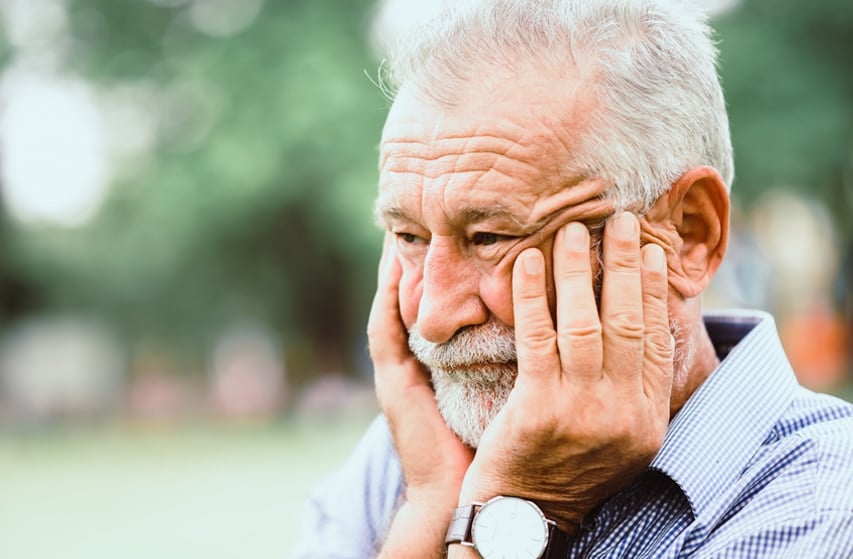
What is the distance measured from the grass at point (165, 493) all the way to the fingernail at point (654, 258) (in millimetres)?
6799

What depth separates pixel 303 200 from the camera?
21219 mm

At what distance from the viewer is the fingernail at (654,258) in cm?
242

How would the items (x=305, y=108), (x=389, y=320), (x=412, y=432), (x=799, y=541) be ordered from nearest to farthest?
(x=799, y=541), (x=412, y=432), (x=389, y=320), (x=305, y=108)

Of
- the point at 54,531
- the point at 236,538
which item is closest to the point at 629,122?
the point at 236,538

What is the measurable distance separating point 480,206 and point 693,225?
605 mm

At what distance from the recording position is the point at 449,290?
254cm

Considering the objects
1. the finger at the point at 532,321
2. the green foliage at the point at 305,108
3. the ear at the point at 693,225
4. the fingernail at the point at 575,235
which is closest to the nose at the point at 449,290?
the finger at the point at 532,321

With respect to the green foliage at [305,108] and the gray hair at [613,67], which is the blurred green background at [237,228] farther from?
the gray hair at [613,67]

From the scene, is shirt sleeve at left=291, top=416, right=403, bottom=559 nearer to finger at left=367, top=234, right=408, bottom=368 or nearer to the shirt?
finger at left=367, top=234, right=408, bottom=368

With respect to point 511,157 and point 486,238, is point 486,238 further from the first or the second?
point 511,157

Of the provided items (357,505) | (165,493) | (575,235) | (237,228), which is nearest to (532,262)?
(575,235)

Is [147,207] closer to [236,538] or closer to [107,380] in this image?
[107,380]

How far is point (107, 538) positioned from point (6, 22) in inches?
534

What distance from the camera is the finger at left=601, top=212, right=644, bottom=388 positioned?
7.66 ft
